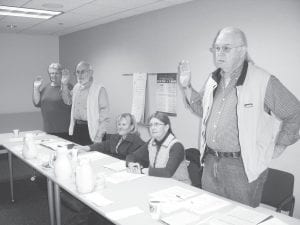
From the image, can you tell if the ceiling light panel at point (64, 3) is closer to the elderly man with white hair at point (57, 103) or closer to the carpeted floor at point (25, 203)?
the elderly man with white hair at point (57, 103)

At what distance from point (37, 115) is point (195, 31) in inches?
161

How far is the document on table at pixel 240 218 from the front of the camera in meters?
1.35

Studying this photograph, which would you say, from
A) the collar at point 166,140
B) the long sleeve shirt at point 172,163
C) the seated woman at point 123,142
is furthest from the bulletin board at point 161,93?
the long sleeve shirt at point 172,163

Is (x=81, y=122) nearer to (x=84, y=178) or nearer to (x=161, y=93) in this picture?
(x=161, y=93)

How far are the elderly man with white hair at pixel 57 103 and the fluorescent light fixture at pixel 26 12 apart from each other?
85 cm

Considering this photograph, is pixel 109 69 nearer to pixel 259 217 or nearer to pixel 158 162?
pixel 158 162

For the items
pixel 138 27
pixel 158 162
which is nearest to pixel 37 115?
pixel 138 27

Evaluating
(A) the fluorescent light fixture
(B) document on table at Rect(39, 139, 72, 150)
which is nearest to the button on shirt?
(B) document on table at Rect(39, 139, 72, 150)

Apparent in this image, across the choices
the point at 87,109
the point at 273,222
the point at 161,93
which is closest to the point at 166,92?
the point at 161,93

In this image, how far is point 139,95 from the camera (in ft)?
14.3

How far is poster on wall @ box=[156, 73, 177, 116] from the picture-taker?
12.5ft

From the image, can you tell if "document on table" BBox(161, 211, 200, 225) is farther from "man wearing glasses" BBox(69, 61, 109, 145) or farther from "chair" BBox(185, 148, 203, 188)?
"man wearing glasses" BBox(69, 61, 109, 145)

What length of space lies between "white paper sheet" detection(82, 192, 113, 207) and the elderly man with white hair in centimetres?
200

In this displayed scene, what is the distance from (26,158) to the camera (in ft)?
8.53
